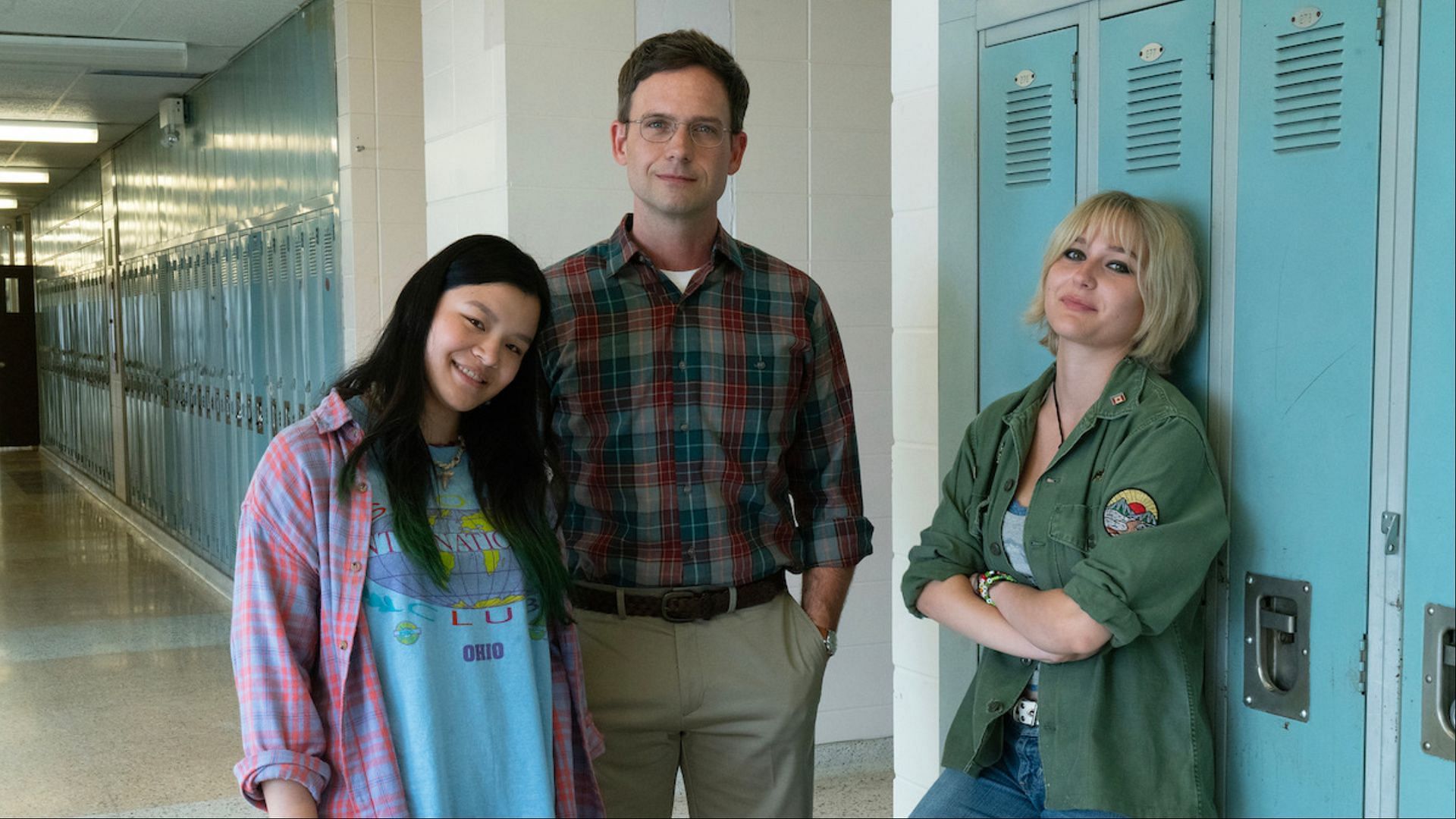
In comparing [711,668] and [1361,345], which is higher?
[1361,345]

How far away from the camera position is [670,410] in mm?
2090

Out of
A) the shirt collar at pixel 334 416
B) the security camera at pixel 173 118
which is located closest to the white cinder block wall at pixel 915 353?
the shirt collar at pixel 334 416

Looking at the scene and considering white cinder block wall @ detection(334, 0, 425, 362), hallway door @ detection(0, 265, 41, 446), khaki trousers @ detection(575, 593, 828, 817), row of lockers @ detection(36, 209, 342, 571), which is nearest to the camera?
khaki trousers @ detection(575, 593, 828, 817)

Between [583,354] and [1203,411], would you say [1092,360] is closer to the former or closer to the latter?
[1203,411]

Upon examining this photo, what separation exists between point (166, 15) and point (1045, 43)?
4.82 metres

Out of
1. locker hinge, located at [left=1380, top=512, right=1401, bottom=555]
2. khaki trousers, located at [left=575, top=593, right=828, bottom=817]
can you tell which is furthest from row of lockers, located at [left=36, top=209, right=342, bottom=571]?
locker hinge, located at [left=1380, top=512, right=1401, bottom=555]

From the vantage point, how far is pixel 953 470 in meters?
2.11

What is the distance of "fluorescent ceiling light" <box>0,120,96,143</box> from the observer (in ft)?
28.9

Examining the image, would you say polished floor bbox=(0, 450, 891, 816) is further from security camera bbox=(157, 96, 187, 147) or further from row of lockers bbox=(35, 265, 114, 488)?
row of lockers bbox=(35, 265, 114, 488)

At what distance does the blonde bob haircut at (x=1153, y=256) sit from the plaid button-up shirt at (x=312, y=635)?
3.51ft

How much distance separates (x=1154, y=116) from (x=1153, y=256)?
10.5 inches

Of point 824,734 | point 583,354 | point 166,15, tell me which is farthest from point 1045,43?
point 166,15

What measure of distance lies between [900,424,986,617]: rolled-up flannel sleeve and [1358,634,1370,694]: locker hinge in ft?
1.73

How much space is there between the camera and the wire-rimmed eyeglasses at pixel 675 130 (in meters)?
2.00
